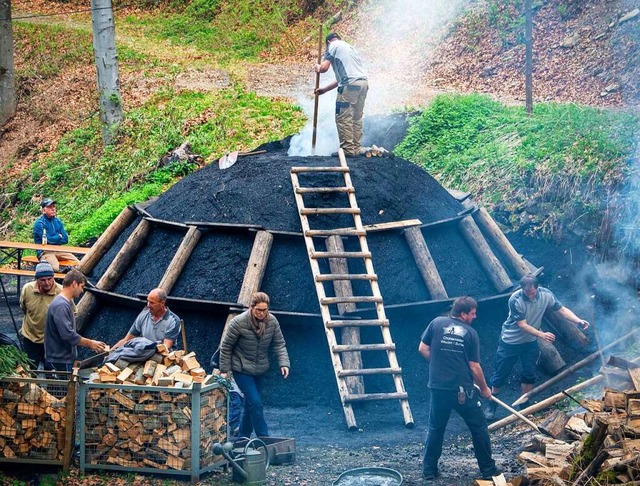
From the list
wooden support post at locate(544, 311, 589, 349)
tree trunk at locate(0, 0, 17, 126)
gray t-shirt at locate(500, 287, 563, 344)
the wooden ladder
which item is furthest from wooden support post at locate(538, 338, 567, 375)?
tree trunk at locate(0, 0, 17, 126)

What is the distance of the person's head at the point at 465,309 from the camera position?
8086 millimetres

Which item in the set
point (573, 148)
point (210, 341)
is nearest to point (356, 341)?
point (210, 341)

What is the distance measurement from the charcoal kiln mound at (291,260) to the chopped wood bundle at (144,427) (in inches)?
97.0

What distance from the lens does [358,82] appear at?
12.2 m

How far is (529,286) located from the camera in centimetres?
991

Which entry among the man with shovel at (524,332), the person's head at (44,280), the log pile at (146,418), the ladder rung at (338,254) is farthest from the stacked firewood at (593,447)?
the person's head at (44,280)

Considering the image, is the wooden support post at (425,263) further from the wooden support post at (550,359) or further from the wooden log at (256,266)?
the wooden log at (256,266)

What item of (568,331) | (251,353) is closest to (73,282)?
(251,353)

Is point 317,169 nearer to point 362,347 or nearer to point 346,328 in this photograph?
point 346,328

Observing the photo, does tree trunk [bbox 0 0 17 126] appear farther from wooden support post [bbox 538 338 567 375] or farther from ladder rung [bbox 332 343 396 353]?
wooden support post [bbox 538 338 567 375]

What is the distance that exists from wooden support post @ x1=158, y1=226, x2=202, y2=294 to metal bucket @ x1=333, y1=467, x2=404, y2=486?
148 inches

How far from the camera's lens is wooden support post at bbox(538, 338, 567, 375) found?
35.6 feet

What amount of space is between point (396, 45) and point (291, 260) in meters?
14.9

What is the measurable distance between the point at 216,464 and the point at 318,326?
112 inches
